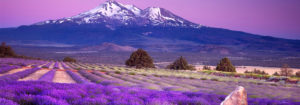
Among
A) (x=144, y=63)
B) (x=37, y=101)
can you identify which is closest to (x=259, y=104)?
(x=37, y=101)

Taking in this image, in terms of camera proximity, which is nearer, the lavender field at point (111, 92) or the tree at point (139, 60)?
the lavender field at point (111, 92)

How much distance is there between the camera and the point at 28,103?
13.4 feet

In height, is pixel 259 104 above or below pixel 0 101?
below

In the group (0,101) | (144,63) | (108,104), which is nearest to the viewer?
(0,101)

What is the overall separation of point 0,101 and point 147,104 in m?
2.50

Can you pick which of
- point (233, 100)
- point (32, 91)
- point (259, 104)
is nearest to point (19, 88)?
point (32, 91)

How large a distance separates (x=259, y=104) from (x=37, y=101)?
18.9ft

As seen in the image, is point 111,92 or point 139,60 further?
point 139,60

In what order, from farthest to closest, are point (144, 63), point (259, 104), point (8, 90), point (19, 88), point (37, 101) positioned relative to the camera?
point (144, 63)
point (259, 104)
point (19, 88)
point (8, 90)
point (37, 101)

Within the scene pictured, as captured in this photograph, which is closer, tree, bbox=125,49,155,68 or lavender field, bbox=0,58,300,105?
lavender field, bbox=0,58,300,105

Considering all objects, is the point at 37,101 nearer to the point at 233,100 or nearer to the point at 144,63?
the point at 233,100

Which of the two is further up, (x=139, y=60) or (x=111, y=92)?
(x=139, y=60)

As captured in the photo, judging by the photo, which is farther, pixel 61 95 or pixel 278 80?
pixel 278 80

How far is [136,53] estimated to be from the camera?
47344 millimetres
